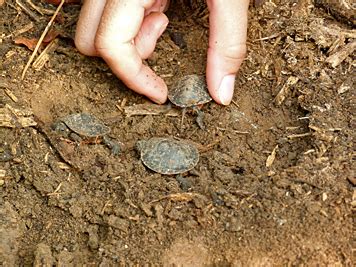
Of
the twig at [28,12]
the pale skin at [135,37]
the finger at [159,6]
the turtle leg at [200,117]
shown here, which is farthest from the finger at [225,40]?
the twig at [28,12]

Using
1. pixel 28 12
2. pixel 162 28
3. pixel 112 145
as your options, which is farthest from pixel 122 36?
pixel 28 12

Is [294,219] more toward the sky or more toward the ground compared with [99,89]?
more toward the sky

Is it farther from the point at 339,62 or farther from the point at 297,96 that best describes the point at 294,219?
the point at 339,62

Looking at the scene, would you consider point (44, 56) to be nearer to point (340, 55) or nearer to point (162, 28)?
point (162, 28)

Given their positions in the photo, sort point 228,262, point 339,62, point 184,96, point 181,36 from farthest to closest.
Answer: point 181,36 < point 339,62 < point 184,96 < point 228,262

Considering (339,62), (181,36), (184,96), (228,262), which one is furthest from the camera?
(181,36)

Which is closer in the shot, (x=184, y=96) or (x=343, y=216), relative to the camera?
(x=343, y=216)

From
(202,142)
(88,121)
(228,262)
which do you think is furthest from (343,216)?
(88,121)
